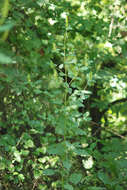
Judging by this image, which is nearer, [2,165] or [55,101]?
[55,101]

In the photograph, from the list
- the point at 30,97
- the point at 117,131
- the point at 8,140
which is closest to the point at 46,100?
the point at 30,97

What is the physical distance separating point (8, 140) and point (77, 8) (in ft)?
5.48

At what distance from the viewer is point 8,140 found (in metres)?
1.57

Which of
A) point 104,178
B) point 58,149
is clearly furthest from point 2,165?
point 104,178

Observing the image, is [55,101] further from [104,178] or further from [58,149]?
[104,178]

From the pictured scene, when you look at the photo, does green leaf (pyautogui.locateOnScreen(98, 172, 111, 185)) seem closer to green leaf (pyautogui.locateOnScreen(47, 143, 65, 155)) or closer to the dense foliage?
the dense foliage

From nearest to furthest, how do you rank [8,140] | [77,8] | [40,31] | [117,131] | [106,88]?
[8,140] → [40,31] → [106,88] → [77,8] → [117,131]

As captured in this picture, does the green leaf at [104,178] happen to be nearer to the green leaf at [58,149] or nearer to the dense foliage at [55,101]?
the dense foliage at [55,101]

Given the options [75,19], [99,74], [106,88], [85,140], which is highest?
[75,19]

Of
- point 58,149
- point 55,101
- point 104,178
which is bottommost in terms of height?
point 104,178

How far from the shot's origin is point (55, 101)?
1370 mm

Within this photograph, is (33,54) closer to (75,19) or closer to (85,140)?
(75,19)

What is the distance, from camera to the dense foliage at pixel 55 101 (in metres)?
1.39

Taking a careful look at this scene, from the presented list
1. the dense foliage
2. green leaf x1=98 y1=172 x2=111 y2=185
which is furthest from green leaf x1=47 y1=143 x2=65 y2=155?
green leaf x1=98 y1=172 x2=111 y2=185
